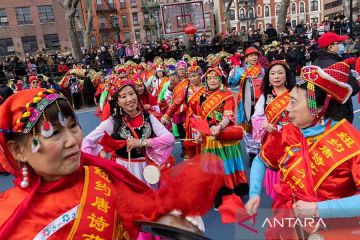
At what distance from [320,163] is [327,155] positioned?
0.17 feet

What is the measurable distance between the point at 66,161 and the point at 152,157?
170 centimetres

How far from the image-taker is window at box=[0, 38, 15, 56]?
35.7 m

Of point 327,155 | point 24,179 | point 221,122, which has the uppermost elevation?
point 24,179

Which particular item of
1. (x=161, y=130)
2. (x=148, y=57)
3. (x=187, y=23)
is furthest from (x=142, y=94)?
(x=187, y=23)

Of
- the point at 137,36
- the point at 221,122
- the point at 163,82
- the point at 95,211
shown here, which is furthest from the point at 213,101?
the point at 137,36

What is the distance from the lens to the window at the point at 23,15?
118 ft

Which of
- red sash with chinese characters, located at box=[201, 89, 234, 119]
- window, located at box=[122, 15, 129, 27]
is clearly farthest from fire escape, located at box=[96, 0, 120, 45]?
red sash with chinese characters, located at box=[201, 89, 234, 119]

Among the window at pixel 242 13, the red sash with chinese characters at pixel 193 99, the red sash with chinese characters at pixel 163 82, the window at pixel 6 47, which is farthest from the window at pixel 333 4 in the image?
the red sash with chinese characters at pixel 193 99

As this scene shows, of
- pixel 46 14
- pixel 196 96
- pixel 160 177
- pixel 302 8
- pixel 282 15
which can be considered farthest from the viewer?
pixel 302 8

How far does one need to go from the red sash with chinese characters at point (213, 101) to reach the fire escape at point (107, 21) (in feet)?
143

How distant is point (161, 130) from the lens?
3129 mm

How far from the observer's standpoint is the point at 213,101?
13.1 ft

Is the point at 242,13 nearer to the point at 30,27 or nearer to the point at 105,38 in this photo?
the point at 105,38

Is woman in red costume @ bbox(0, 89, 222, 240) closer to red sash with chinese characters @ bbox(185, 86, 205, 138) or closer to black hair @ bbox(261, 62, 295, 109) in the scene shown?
black hair @ bbox(261, 62, 295, 109)
